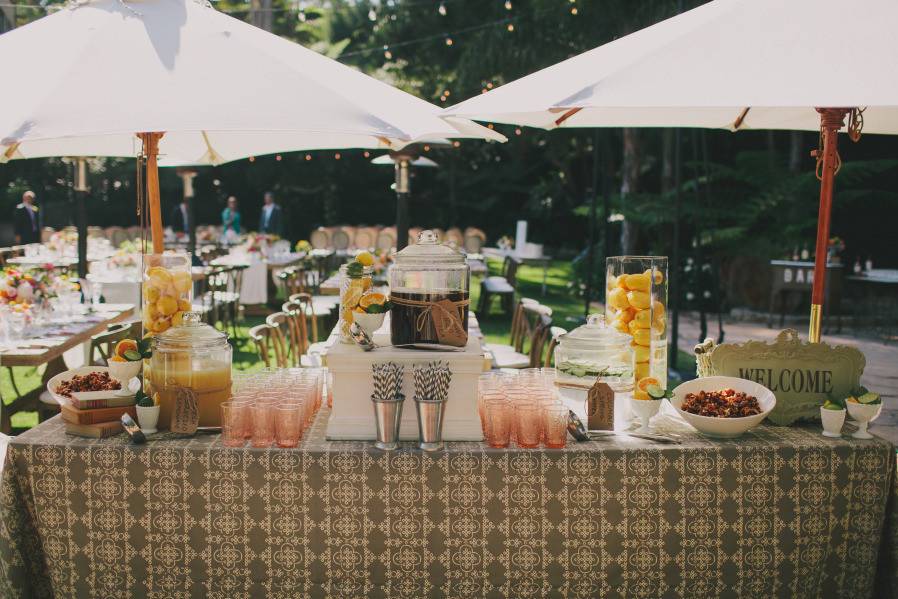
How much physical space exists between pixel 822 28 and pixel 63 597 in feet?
9.79

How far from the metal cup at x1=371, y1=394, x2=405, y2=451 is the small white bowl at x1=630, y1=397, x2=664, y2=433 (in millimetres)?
819

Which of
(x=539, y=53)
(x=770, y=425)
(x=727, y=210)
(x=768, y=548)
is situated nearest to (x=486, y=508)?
(x=768, y=548)

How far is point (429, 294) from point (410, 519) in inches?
28.8

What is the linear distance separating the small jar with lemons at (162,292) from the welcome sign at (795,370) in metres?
1.98

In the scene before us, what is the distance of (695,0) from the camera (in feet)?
40.9

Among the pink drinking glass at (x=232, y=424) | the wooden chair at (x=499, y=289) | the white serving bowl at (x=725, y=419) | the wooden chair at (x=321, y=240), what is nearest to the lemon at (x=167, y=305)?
the pink drinking glass at (x=232, y=424)

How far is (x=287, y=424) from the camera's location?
2541mm

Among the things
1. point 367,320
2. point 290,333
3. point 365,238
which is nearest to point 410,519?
point 367,320

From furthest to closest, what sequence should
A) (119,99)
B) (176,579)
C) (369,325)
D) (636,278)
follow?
1. (636,278)
2. (369,325)
3. (176,579)
4. (119,99)

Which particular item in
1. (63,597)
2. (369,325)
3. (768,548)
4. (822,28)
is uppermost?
(822,28)

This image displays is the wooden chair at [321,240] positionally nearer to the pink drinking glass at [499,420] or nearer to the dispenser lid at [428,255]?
the dispenser lid at [428,255]

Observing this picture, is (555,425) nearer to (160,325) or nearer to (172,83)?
(160,325)

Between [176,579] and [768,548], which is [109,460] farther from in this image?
[768,548]

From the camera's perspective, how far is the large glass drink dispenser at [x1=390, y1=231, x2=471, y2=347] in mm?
2672
